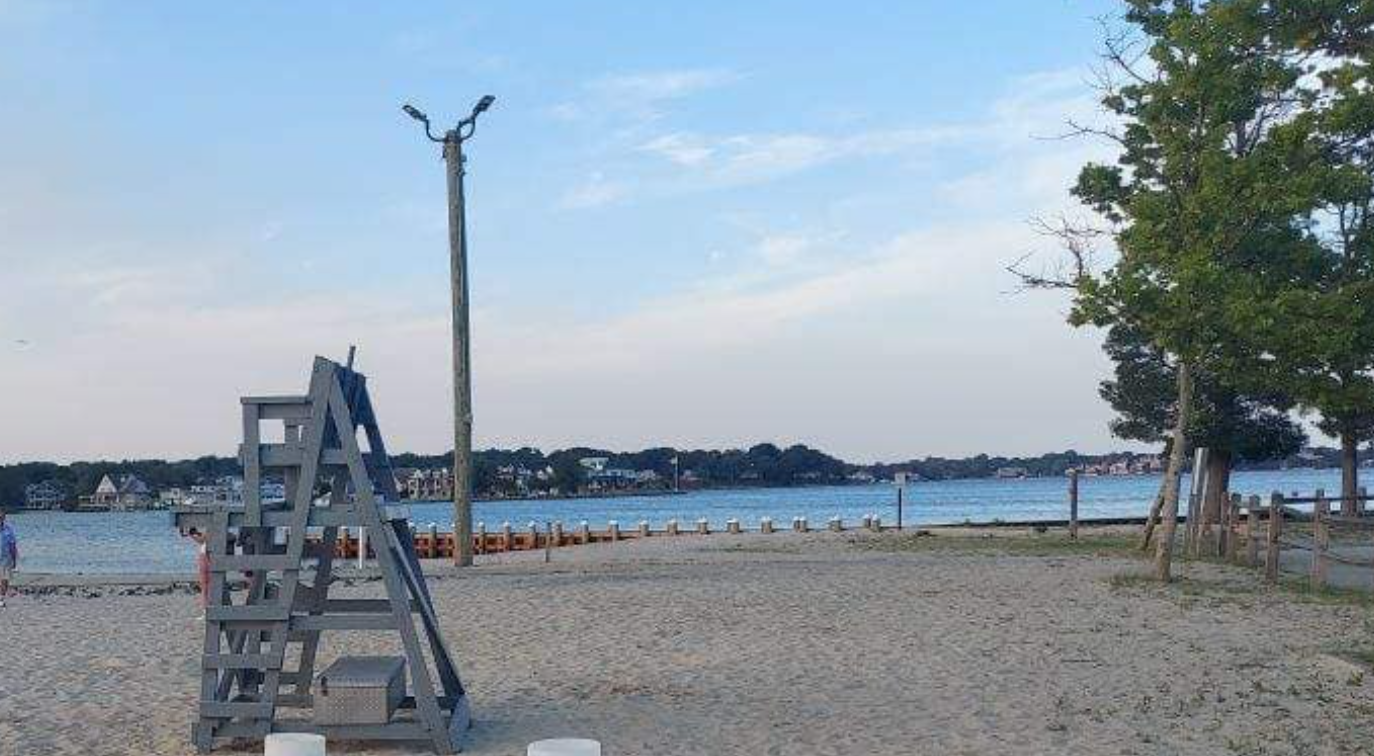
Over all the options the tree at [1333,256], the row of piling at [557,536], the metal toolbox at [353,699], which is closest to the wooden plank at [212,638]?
the metal toolbox at [353,699]

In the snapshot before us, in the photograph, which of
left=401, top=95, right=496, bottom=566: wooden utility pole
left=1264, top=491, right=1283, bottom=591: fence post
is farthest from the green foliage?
left=401, top=95, right=496, bottom=566: wooden utility pole

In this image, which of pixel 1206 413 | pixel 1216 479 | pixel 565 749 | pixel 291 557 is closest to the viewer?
pixel 565 749

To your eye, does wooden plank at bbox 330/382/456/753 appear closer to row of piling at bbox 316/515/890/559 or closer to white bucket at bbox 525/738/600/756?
white bucket at bbox 525/738/600/756

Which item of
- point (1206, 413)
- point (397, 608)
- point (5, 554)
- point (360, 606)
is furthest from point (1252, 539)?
point (5, 554)

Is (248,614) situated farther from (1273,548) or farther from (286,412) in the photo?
(1273,548)

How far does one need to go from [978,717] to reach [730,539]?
2822cm

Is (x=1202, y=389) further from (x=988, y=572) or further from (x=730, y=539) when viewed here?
(x=730, y=539)

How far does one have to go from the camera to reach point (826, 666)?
40.7ft

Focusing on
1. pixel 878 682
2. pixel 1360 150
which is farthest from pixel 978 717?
pixel 1360 150

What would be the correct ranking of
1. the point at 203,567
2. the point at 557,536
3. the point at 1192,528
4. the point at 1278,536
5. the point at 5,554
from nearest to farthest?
1. the point at 203,567
2. the point at 1278,536
3. the point at 5,554
4. the point at 1192,528
5. the point at 557,536

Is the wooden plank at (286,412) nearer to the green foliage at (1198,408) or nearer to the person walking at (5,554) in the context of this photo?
the person walking at (5,554)

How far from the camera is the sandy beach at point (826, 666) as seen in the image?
30.9 ft

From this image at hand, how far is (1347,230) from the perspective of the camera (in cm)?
2450

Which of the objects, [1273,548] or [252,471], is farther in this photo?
[1273,548]
